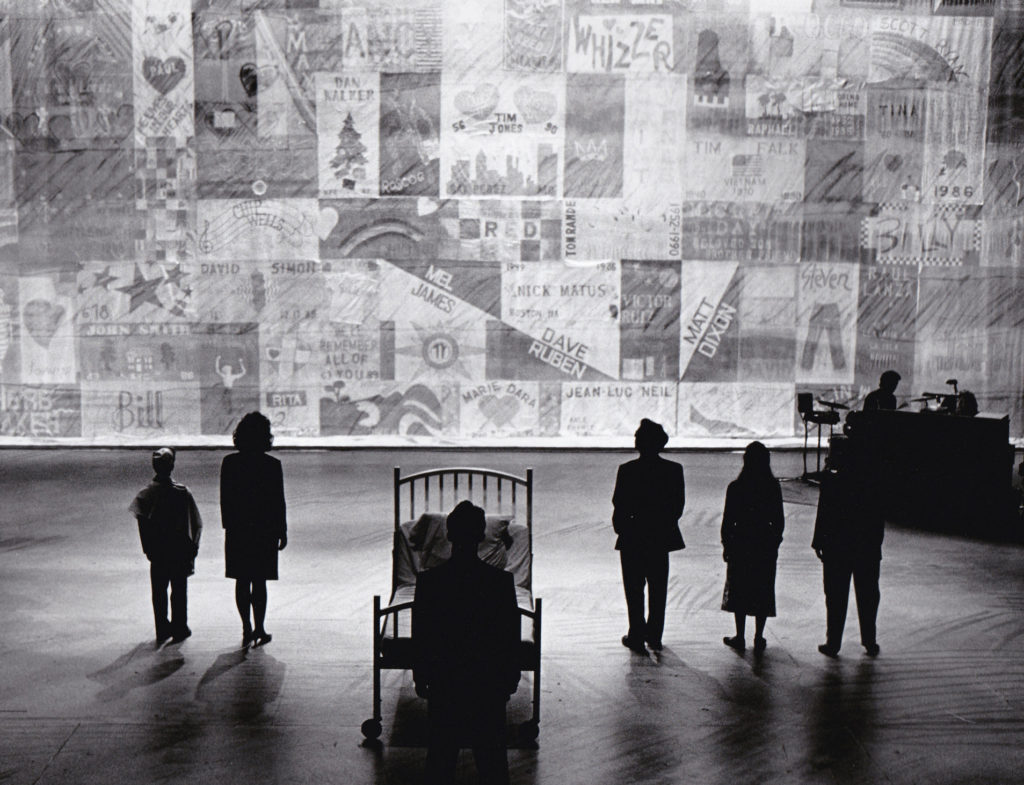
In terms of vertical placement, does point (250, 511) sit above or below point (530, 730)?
above

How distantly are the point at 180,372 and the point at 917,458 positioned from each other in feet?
33.4

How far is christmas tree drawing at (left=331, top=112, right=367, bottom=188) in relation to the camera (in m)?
13.7

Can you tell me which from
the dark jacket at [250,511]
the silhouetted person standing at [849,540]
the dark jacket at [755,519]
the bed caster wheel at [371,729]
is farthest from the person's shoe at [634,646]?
the dark jacket at [250,511]

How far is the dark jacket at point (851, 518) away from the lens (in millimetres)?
5844

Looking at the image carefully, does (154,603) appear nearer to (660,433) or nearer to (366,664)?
(366,664)

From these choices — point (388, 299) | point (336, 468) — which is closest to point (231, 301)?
point (388, 299)

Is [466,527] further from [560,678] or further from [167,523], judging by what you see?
[167,523]

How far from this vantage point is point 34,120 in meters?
13.8

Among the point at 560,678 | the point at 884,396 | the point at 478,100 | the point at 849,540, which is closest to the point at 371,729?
the point at 560,678

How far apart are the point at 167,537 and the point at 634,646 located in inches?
122

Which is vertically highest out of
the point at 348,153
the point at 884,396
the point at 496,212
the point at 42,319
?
the point at 348,153

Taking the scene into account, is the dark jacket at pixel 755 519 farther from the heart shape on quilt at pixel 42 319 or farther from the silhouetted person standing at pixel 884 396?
the heart shape on quilt at pixel 42 319

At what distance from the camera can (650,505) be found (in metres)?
5.96

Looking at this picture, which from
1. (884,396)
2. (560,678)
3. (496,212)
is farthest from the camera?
(496,212)
